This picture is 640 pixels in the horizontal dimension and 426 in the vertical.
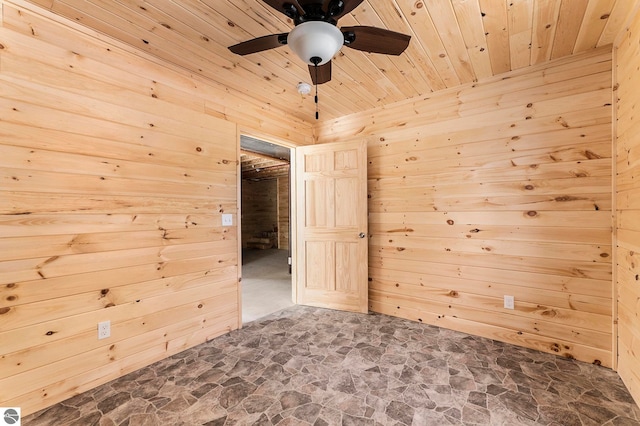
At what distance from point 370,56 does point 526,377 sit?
2.79 m

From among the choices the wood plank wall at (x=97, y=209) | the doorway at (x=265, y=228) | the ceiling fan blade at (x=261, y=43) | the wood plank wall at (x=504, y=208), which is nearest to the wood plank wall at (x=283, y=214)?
the doorway at (x=265, y=228)

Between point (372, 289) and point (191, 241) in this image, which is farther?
point (372, 289)

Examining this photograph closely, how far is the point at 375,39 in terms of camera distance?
1.56m

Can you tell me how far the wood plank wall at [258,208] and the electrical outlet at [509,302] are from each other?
788 centimetres

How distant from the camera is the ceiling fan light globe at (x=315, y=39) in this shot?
1.40m

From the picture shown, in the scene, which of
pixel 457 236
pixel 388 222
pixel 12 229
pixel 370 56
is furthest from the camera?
pixel 388 222

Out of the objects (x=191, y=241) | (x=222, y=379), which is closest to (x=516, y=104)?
(x=191, y=241)

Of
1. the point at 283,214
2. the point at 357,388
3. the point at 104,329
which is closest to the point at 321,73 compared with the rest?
the point at 357,388

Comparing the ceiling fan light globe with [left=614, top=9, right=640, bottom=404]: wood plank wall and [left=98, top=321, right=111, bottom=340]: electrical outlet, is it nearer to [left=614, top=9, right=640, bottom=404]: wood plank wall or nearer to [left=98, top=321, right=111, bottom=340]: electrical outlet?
[left=614, top=9, right=640, bottom=404]: wood plank wall

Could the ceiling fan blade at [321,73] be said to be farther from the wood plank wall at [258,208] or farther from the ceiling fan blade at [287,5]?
the wood plank wall at [258,208]

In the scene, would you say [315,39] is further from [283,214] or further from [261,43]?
[283,214]

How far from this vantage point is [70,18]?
1.82 metres

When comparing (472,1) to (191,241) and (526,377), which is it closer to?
(526,377)

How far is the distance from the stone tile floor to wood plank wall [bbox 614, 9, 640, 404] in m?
0.28
